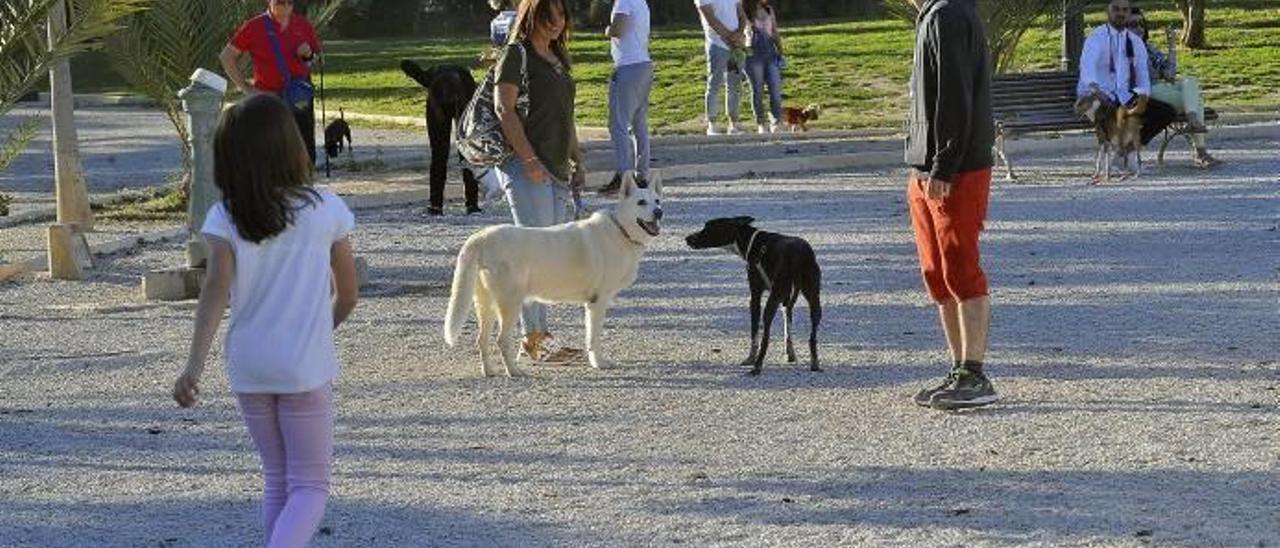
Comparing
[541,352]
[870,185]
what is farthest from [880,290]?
[870,185]

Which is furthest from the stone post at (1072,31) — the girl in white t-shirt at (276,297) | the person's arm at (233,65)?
the girl in white t-shirt at (276,297)

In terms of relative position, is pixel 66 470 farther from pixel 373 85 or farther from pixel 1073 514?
pixel 373 85

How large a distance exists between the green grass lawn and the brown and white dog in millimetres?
6031

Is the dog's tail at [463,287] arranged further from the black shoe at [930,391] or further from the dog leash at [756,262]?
the black shoe at [930,391]

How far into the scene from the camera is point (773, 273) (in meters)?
10.1

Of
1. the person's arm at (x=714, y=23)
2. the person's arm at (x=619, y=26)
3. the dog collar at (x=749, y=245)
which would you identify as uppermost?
the person's arm at (x=619, y=26)

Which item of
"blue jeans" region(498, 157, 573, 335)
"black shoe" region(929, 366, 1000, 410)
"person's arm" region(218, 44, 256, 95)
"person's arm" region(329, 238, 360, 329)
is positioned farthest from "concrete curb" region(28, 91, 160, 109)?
"person's arm" region(329, 238, 360, 329)

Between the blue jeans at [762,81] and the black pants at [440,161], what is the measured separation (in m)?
6.34

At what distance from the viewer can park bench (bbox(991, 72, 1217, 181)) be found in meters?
19.3

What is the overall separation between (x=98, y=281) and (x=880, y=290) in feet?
16.2

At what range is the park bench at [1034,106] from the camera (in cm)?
1927

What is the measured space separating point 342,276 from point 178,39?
505 inches

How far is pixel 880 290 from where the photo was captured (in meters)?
12.6

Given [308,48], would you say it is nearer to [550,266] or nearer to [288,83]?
[288,83]
